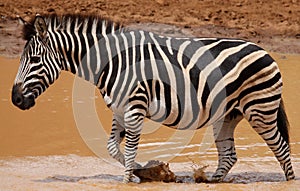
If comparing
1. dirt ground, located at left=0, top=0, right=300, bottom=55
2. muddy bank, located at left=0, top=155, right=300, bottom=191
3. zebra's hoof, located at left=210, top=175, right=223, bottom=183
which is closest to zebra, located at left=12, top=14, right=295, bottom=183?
muddy bank, located at left=0, top=155, right=300, bottom=191

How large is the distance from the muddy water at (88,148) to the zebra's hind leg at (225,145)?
12.3 inches

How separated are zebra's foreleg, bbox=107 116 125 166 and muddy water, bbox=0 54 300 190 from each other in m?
0.28

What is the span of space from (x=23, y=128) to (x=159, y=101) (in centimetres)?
331

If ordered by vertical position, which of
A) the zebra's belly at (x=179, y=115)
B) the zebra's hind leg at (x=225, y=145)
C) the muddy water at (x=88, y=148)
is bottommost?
the muddy water at (x=88, y=148)

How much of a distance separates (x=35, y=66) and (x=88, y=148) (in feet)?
7.52

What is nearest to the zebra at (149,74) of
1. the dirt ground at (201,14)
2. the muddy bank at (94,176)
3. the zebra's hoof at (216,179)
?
the muddy bank at (94,176)

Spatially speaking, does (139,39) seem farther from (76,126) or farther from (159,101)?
(76,126)

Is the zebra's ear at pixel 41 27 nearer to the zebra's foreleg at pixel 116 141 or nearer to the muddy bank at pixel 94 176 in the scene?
the zebra's foreleg at pixel 116 141

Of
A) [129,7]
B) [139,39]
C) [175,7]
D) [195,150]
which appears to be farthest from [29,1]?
[139,39]

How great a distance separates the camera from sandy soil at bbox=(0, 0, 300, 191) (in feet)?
24.6

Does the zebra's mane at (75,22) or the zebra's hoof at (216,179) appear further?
the zebra's hoof at (216,179)

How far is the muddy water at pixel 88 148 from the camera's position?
7.76 meters

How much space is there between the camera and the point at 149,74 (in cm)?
721

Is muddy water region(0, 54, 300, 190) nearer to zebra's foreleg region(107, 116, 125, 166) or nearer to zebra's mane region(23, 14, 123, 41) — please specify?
zebra's foreleg region(107, 116, 125, 166)
